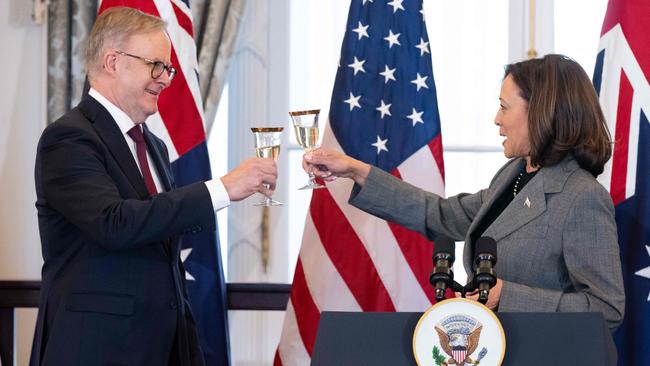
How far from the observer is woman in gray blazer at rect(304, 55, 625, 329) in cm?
220

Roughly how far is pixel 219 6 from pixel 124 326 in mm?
2136

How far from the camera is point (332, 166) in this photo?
2.80 metres

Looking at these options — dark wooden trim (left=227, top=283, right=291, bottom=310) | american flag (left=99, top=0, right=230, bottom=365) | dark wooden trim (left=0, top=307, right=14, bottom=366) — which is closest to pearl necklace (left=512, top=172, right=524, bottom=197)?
american flag (left=99, top=0, right=230, bottom=365)

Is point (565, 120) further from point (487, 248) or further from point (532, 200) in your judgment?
point (487, 248)

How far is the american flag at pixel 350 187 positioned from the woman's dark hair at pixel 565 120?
4.18ft

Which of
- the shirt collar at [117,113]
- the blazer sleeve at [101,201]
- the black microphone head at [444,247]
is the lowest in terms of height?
the black microphone head at [444,247]

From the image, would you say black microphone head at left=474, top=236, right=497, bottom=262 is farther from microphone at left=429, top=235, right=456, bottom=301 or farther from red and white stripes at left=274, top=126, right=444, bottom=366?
red and white stripes at left=274, top=126, right=444, bottom=366

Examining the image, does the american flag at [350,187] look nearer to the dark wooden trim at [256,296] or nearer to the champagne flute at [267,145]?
the dark wooden trim at [256,296]

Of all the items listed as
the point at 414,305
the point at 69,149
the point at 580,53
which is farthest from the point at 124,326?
the point at 580,53

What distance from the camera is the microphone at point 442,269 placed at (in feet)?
5.78

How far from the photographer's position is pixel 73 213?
227cm

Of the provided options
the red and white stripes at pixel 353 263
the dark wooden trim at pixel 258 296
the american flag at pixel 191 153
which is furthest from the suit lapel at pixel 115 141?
the dark wooden trim at pixel 258 296

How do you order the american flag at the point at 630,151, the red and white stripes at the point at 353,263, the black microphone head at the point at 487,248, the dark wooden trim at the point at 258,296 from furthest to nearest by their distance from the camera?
the dark wooden trim at the point at 258,296 → the red and white stripes at the point at 353,263 → the american flag at the point at 630,151 → the black microphone head at the point at 487,248

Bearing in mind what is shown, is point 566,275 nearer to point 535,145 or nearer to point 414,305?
point 535,145
